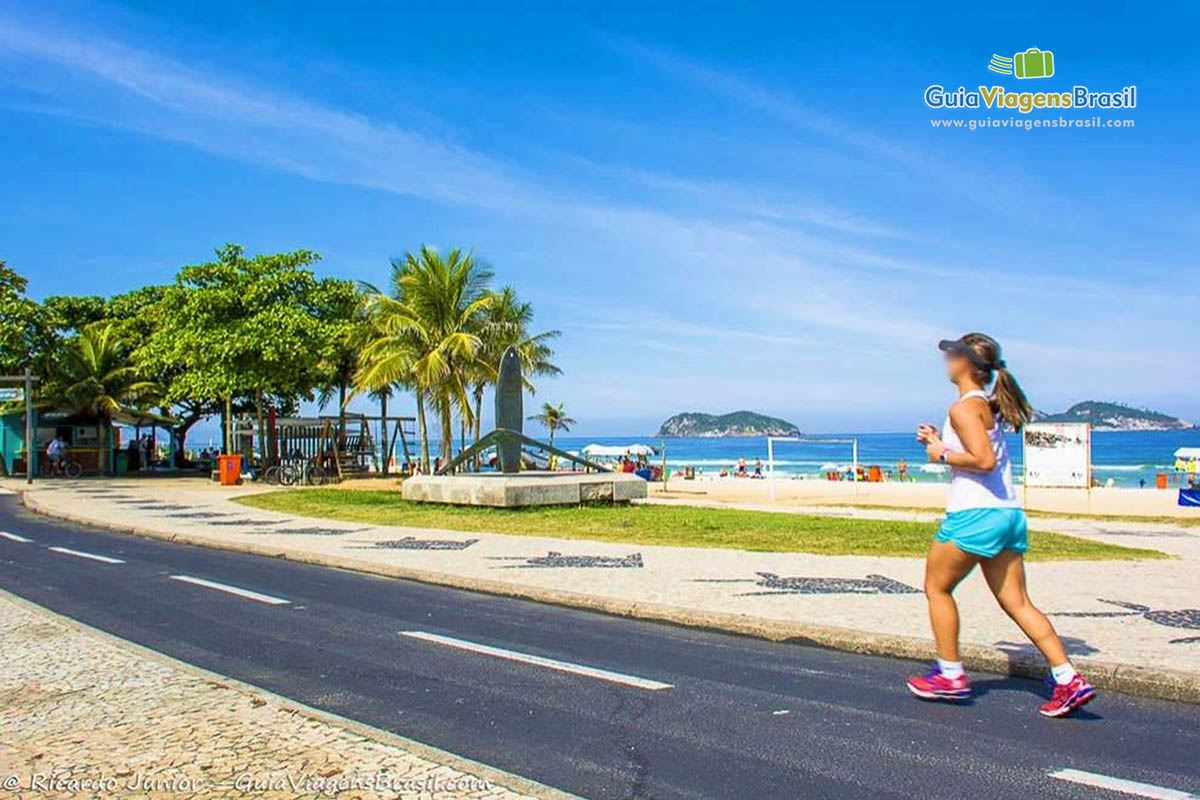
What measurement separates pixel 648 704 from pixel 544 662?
3.98 feet

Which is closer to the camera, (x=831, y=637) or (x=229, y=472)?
(x=831, y=637)

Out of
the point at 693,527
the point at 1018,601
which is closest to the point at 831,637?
the point at 1018,601

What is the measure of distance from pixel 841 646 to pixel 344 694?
332 cm

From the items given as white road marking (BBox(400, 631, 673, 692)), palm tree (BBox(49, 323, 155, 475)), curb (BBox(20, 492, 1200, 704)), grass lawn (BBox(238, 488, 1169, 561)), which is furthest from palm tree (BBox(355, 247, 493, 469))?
white road marking (BBox(400, 631, 673, 692))

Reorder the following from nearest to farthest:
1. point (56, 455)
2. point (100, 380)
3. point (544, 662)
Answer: point (544, 662) → point (56, 455) → point (100, 380)

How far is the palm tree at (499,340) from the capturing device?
30745 mm

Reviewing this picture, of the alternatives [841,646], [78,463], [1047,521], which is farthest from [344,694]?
[78,463]

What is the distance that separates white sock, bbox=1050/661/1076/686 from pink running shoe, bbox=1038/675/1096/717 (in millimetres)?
14

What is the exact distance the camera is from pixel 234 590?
9852 mm

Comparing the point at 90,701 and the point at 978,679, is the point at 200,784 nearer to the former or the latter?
the point at 90,701

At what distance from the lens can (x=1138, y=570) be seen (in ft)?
35.4

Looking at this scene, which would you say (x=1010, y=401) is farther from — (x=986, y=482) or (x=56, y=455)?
(x=56, y=455)

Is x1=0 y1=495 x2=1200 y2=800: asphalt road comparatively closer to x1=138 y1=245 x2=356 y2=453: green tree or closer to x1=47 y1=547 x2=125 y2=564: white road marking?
x1=47 y1=547 x2=125 y2=564: white road marking

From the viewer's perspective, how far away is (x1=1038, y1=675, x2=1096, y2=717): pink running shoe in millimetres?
5223
